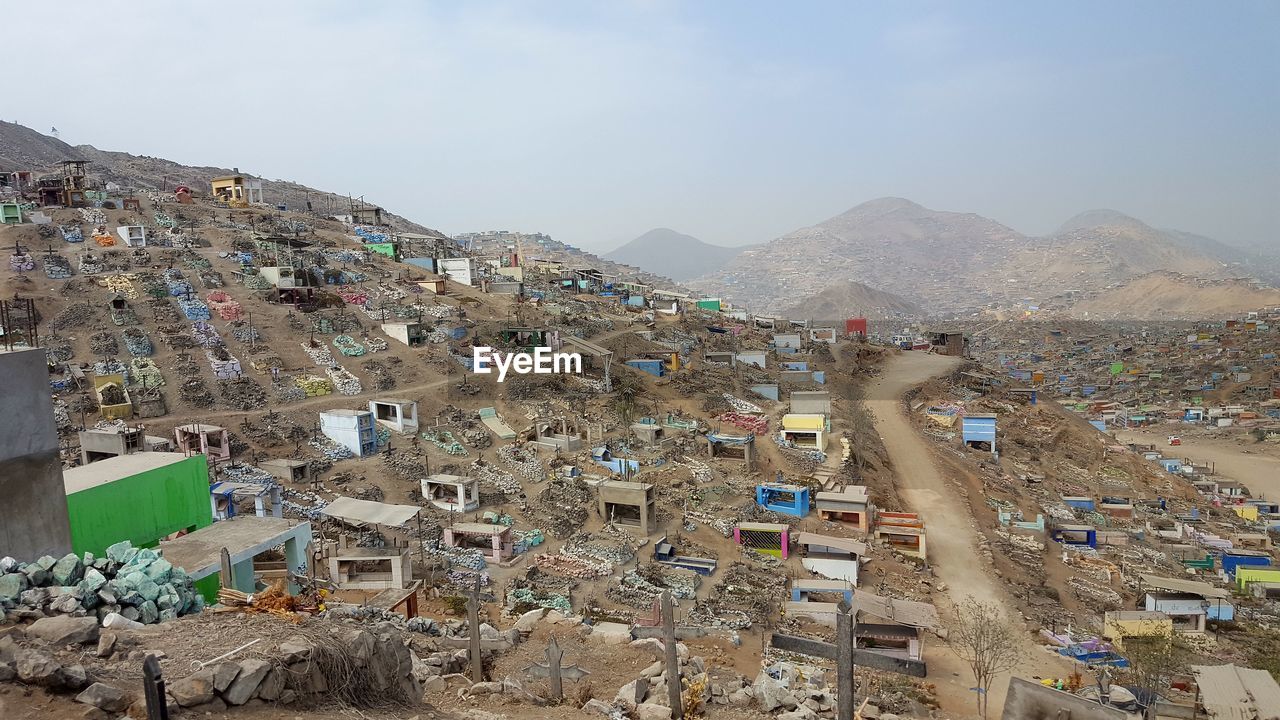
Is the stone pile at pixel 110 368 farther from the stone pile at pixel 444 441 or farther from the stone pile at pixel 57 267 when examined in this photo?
the stone pile at pixel 444 441

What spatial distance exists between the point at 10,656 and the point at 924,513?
26973 millimetres

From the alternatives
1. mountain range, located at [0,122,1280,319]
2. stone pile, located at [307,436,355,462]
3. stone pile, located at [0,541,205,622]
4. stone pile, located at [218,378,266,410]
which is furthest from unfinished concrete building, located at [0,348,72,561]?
mountain range, located at [0,122,1280,319]

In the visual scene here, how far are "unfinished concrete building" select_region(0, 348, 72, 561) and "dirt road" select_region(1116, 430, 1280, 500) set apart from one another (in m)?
45.7

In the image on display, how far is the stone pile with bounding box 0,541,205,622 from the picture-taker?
708 cm

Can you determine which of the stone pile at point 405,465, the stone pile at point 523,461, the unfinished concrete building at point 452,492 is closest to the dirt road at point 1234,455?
the stone pile at point 523,461

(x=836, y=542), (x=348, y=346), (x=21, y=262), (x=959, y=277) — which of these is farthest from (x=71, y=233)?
(x=959, y=277)

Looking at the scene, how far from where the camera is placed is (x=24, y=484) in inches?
332

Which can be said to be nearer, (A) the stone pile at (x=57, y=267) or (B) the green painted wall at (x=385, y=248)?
(A) the stone pile at (x=57, y=267)

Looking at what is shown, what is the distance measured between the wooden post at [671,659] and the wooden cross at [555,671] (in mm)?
1657

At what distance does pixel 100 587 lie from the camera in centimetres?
759

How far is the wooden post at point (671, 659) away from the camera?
939 centimetres

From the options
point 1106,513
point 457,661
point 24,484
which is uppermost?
point 24,484

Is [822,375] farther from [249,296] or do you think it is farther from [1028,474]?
[249,296]

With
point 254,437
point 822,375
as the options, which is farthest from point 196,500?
point 822,375
